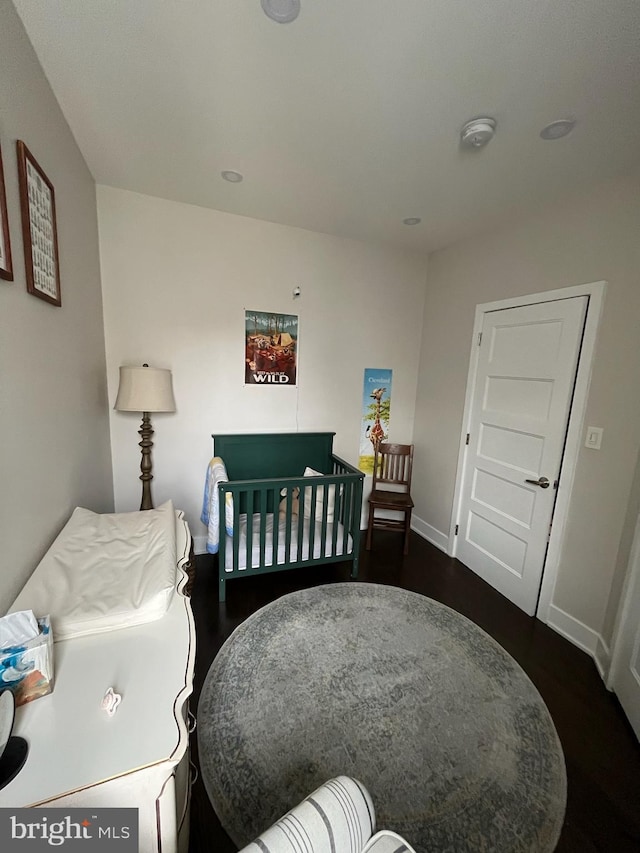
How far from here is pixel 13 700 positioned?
78 cm

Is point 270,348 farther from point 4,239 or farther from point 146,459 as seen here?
point 4,239

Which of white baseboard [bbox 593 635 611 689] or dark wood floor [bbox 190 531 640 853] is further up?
white baseboard [bbox 593 635 611 689]

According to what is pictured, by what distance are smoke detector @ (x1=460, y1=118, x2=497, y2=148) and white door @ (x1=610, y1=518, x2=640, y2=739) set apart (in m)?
1.96

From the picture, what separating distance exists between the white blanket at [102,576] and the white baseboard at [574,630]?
230 centimetres

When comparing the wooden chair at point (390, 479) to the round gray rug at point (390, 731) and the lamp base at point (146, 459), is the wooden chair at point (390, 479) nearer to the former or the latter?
the round gray rug at point (390, 731)

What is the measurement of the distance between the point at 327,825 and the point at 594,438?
6.98ft

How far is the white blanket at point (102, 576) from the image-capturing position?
1048 millimetres

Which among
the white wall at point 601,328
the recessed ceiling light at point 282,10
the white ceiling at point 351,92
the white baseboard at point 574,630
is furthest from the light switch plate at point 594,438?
the recessed ceiling light at point 282,10

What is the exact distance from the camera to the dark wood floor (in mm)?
1180

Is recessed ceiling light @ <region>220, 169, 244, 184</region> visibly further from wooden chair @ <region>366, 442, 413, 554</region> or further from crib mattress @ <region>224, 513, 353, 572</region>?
wooden chair @ <region>366, 442, 413, 554</region>

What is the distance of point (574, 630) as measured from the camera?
203 centimetres

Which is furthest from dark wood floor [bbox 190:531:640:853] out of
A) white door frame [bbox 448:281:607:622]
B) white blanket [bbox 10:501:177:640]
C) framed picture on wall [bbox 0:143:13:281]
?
framed picture on wall [bbox 0:143:13:281]

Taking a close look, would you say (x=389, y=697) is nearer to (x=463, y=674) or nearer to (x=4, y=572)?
(x=463, y=674)

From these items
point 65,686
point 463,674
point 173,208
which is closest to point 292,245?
point 173,208
